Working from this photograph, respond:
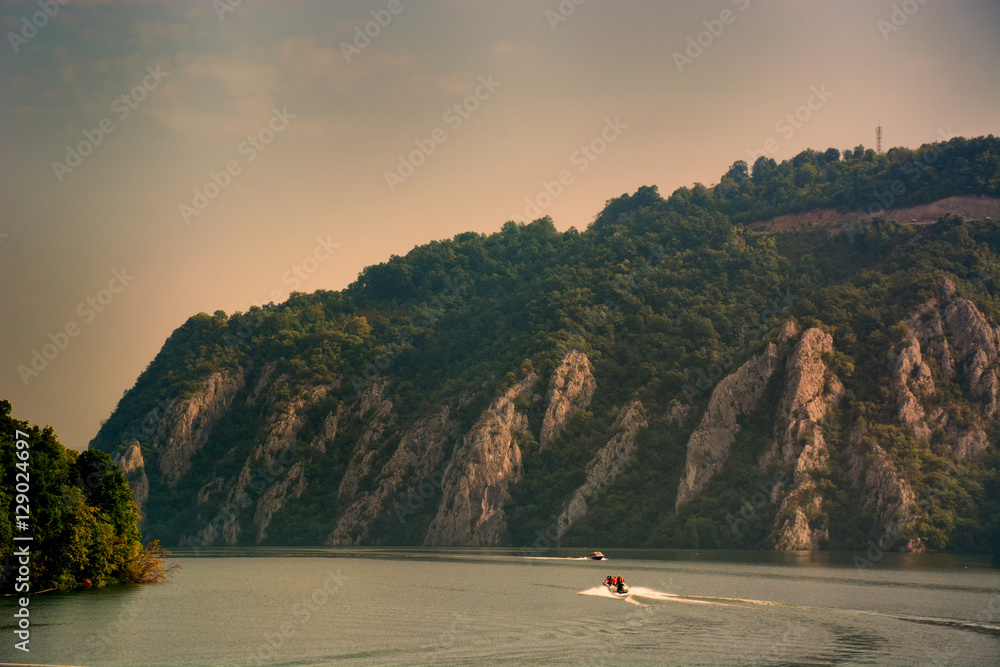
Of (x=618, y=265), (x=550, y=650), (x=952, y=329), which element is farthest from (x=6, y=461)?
(x=618, y=265)

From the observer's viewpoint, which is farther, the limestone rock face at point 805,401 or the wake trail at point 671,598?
the limestone rock face at point 805,401

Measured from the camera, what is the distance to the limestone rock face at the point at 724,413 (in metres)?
140

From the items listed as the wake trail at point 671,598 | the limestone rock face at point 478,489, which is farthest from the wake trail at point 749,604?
the limestone rock face at point 478,489

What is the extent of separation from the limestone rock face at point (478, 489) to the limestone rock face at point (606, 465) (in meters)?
9.66

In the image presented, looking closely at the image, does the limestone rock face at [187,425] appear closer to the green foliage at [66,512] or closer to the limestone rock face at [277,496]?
the limestone rock face at [277,496]

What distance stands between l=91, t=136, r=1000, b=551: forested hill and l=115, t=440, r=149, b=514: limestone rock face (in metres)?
0.44

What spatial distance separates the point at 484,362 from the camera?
584ft

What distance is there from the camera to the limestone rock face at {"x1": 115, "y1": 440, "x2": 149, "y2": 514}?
173 m

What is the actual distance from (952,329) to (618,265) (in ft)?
206

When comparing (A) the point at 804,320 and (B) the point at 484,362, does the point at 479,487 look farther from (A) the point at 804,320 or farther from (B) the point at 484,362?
(A) the point at 804,320

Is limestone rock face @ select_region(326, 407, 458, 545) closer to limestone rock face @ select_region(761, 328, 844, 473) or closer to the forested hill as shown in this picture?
the forested hill

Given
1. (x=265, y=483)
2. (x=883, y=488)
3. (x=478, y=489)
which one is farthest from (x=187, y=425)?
(x=883, y=488)

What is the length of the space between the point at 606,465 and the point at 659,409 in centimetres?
1243

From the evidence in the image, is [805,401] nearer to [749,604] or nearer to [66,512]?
[749,604]
